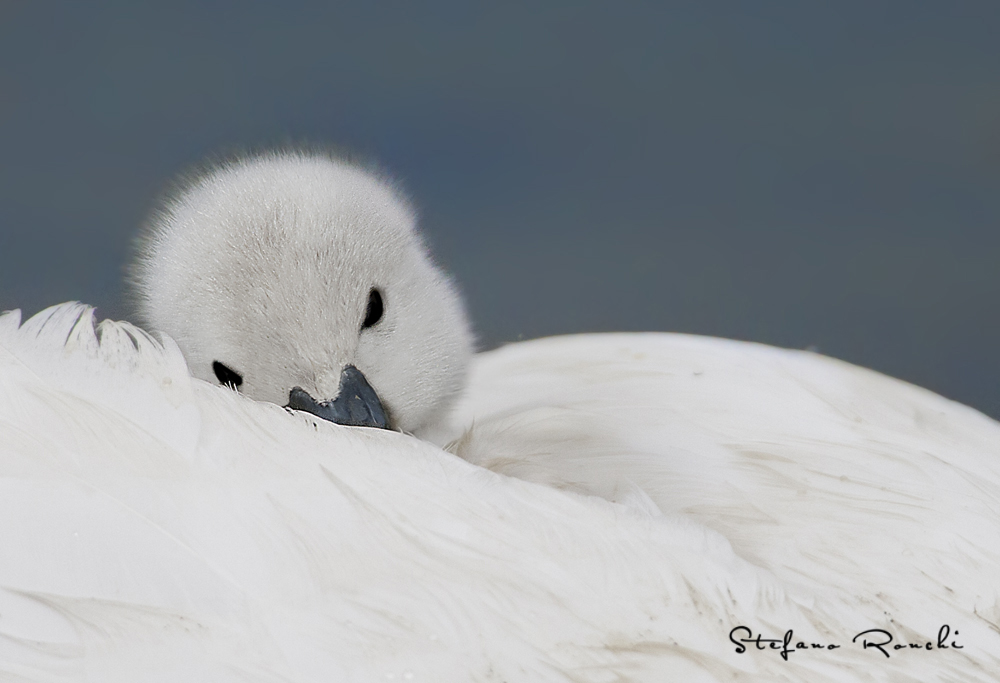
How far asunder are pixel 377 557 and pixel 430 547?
0.09ft

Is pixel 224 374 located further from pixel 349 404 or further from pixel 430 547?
pixel 430 547

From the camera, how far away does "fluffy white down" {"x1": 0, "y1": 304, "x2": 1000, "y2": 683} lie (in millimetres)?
504

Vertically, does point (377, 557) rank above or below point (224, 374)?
below

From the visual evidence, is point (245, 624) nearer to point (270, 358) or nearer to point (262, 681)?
point (262, 681)

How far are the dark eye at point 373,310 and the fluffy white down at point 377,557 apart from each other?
1.16ft

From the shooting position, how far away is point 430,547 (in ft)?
1.78

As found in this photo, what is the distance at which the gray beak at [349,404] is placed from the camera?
89 cm

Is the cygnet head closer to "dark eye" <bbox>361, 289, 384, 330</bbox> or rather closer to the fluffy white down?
"dark eye" <bbox>361, 289, 384, 330</bbox>

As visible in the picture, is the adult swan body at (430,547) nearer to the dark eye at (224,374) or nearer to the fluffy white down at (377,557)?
the fluffy white down at (377,557)

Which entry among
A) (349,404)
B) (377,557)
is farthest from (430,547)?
(349,404)

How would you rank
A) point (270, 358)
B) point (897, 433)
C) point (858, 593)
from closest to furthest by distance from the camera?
point (858, 593) → point (897, 433) → point (270, 358)

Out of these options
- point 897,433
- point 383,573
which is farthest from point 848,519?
point 383,573

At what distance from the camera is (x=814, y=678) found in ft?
1.81

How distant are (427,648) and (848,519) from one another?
0.29m
